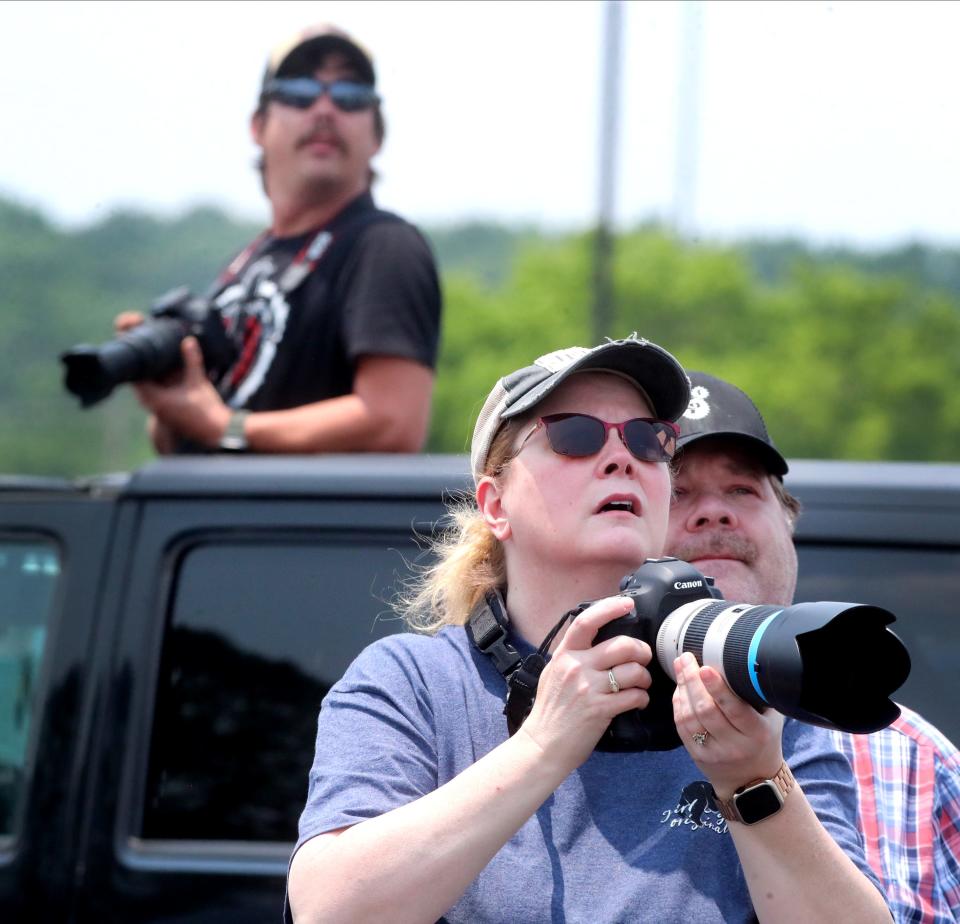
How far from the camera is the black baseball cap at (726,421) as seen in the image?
83.7 inches

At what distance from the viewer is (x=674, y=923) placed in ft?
5.17

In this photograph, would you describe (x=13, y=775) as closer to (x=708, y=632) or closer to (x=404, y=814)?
(x=404, y=814)

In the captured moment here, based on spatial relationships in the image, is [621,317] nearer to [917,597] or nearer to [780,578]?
[917,597]

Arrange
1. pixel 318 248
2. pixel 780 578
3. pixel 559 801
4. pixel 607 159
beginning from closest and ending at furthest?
pixel 559 801 < pixel 780 578 < pixel 318 248 < pixel 607 159

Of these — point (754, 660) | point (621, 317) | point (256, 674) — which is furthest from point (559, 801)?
point (621, 317)

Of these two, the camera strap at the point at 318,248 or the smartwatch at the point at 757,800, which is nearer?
the smartwatch at the point at 757,800

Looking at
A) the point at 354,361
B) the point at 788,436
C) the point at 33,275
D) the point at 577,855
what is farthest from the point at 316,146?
the point at 788,436

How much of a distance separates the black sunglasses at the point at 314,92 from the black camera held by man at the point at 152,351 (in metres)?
0.53

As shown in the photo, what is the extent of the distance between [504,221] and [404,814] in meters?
13.5

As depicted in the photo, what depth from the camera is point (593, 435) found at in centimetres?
175

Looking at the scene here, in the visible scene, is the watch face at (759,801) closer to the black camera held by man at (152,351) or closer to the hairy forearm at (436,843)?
the hairy forearm at (436,843)

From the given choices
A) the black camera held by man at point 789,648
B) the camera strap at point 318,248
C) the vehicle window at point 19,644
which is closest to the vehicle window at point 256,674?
the vehicle window at point 19,644

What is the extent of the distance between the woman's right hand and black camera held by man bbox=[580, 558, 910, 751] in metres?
0.03

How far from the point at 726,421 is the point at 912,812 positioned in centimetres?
62
